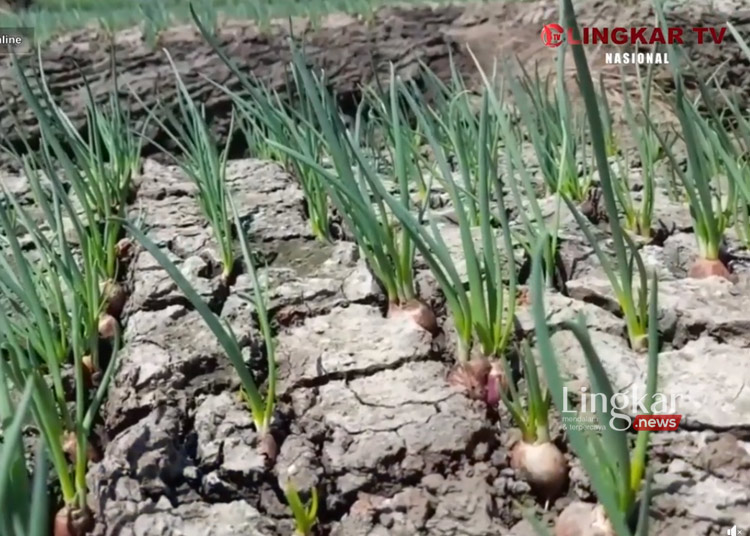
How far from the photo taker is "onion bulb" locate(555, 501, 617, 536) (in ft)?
1.79

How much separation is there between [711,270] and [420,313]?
1.30ft

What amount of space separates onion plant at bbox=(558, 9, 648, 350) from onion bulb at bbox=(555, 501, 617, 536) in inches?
9.2

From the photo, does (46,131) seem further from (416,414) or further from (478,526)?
(478,526)

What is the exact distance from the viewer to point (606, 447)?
0.51m

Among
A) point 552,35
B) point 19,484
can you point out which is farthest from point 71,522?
point 552,35

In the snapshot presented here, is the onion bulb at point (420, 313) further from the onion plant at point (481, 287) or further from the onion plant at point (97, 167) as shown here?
the onion plant at point (97, 167)

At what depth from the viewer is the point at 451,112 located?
1092 mm

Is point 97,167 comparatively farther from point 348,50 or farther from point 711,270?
point 348,50

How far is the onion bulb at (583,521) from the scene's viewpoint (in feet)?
1.79

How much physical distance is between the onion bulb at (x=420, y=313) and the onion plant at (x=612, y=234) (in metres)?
0.22

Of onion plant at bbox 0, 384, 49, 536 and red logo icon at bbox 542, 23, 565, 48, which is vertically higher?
red logo icon at bbox 542, 23, 565, 48

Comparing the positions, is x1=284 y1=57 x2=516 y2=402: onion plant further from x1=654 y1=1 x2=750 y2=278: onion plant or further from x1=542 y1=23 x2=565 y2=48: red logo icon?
x1=542 y1=23 x2=565 y2=48: red logo icon

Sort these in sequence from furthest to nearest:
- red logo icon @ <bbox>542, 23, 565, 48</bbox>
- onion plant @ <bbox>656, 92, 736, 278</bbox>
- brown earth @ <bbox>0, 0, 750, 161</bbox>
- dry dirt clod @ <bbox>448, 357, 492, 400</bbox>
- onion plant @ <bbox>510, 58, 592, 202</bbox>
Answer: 1. brown earth @ <bbox>0, 0, 750, 161</bbox>
2. red logo icon @ <bbox>542, 23, 565, 48</bbox>
3. onion plant @ <bbox>510, 58, 592, 202</bbox>
4. onion plant @ <bbox>656, 92, 736, 278</bbox>
5. dry dirt clod @ <bbox>448, 357, 492, 400</bbox>

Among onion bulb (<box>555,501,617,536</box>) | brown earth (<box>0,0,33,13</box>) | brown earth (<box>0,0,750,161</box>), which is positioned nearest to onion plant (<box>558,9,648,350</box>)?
onion bulb (<box>555,501,617,536</box>)
